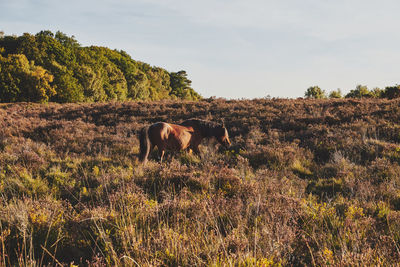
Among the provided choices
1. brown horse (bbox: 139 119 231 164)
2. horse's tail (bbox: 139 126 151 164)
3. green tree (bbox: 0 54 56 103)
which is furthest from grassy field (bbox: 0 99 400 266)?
green tree (bbox: 0 54 56 103)

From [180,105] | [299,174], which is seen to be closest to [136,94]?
[180,105]

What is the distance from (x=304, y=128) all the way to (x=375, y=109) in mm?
4523

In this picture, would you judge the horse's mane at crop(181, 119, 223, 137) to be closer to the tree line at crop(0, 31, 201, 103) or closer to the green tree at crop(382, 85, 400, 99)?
the green tree at crop(382, 85, 400, 99)

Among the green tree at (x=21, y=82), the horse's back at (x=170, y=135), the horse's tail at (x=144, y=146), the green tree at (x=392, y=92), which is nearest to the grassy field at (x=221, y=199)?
the horse's tail at (x=144, y=146)

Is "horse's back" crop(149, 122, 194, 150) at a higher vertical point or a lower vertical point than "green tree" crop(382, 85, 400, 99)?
lower

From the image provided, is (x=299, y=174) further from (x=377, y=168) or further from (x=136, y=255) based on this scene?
(x=136, y=255)

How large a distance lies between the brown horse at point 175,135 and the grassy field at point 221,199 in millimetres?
457

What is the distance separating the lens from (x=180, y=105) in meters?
17.7

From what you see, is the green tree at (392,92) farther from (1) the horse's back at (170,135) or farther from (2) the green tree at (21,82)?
(2) the green tree at (21,82)

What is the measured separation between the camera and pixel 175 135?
6949mm

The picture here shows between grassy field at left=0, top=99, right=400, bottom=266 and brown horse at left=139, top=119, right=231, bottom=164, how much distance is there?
1.50ft

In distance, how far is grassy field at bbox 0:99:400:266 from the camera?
2.39 meters

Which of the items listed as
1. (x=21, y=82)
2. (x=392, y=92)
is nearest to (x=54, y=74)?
(x=21, y=82)

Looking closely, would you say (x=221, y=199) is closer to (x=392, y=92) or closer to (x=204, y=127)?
(x=204, y=127)
